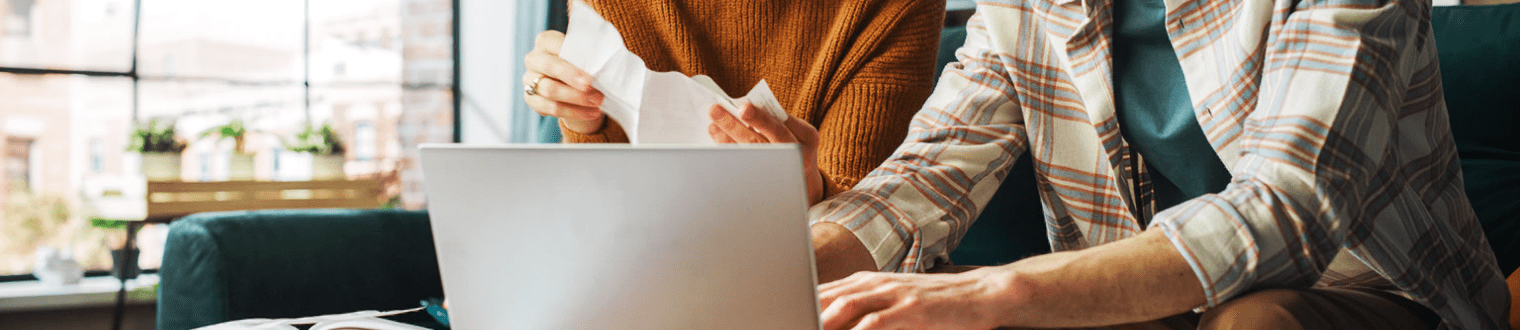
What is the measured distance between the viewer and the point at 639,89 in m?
0.84

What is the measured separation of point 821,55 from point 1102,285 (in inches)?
24.6

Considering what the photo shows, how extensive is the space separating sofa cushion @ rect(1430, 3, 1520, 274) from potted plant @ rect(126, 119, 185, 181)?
2.79m

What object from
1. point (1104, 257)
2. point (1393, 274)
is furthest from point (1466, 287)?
point (1104, 257)

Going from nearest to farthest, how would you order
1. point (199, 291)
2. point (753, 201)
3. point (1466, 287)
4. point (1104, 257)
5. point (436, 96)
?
point (753, 201), point (1104, 257), point (1466, 287), point (199, 291), point (436, 96)

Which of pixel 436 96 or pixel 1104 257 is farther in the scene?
pixel 436 96

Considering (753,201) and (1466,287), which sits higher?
(753,201)

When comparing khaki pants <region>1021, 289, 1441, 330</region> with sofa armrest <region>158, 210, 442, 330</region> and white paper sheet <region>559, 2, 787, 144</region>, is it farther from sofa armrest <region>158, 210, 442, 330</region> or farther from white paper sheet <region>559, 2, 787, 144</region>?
sofa armrest <region>158, 210, 442, 330</region>

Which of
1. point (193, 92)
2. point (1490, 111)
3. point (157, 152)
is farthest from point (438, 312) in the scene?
point (193, 92)

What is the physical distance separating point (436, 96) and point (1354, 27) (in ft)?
10.3

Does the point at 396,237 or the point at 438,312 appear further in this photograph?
the point at 396,237

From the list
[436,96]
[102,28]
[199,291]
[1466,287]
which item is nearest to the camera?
[1466,287]

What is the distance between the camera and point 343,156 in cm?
286

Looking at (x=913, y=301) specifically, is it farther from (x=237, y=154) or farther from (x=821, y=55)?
(x=237, y=154)

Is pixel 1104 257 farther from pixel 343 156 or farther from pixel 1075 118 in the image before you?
pixel 343 156
